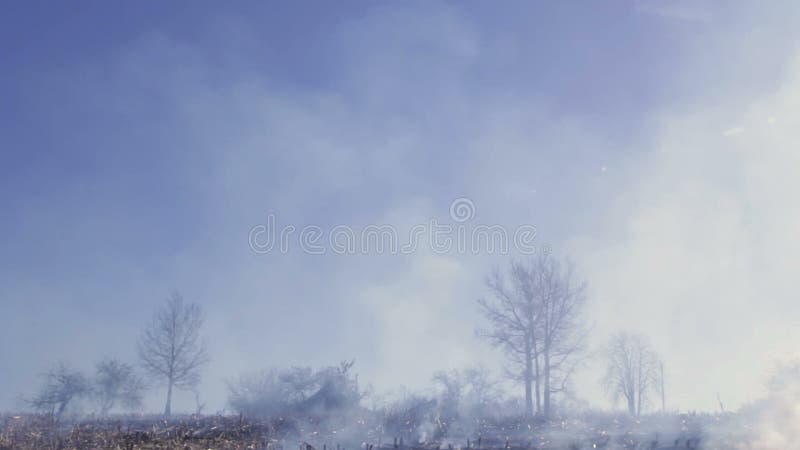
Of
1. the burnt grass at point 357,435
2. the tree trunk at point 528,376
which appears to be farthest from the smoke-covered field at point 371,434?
the tree trunk at point 528,376

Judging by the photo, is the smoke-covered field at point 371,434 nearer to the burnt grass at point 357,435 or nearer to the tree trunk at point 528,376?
the burnt grass at point 357,435

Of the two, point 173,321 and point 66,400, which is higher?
point 173,321

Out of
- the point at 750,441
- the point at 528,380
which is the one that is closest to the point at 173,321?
the point at 528,380

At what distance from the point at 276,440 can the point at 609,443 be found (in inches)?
472

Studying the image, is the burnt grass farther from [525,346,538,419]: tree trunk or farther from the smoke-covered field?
[525,346,538,419]: tree trunk

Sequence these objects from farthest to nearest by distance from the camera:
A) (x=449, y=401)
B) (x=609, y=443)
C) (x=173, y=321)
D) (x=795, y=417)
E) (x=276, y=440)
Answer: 1. (x=173, y=321)
2. (x=449, y=401)
3. (x=795, y=417)
4. (x=609, y=443)
5. (x=276, y=440)

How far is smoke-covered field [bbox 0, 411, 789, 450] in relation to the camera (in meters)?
17.5

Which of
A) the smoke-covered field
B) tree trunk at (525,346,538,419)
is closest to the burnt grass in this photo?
the smoke-covered field

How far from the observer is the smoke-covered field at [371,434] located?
17.5 metres

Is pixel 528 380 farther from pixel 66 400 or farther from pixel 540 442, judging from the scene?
pixel 66 400

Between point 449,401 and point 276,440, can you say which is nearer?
point 276,440

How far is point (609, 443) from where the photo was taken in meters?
21.0

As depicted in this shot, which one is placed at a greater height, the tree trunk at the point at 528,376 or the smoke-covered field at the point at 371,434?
the tree trunk at the point at 528,376

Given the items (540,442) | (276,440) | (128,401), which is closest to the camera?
(276,440)
